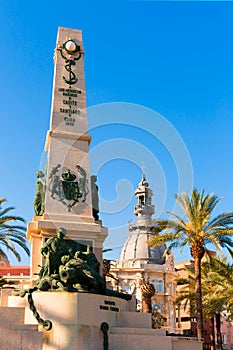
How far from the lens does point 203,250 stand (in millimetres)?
25875

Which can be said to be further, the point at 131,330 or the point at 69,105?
the point at 69,105

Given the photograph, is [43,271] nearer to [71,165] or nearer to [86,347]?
[86,347]

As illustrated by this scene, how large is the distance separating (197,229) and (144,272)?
48976mm

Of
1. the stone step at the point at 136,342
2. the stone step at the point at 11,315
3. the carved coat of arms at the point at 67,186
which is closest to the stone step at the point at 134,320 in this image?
the stone step at the point at 136,342

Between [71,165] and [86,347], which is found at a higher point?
[71,165]

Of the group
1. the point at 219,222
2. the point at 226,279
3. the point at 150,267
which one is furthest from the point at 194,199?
the point at 150,267

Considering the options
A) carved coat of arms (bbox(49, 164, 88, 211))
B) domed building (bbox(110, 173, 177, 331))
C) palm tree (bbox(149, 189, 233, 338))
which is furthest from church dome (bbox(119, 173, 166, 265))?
carved coat of arms (bbox(49, 164, 88, 211))

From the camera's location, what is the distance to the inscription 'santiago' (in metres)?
22.1

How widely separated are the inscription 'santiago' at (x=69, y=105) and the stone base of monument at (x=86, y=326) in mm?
8063

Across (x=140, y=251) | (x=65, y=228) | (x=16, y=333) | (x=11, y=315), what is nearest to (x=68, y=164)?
(x=65, y=228)

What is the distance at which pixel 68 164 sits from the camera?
2136cm

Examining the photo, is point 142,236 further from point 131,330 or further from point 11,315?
point 11,315

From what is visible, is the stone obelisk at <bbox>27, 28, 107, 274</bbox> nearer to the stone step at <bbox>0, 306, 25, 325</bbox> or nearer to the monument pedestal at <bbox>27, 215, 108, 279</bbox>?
the monument pedestal at <bbox>27, 215, 108, 279</bbox>

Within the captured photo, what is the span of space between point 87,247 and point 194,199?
29.5ft
